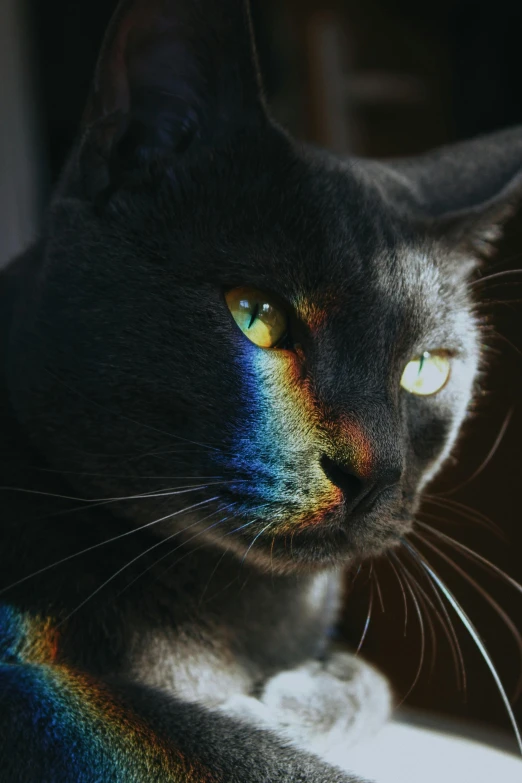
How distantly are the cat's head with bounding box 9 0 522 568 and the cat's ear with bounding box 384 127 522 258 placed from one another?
0.20 feet

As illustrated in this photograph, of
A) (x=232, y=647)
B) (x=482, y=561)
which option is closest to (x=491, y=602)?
(x=482, y=561)

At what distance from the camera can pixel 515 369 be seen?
0.83m

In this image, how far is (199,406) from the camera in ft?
2.00

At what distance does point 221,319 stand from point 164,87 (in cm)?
21

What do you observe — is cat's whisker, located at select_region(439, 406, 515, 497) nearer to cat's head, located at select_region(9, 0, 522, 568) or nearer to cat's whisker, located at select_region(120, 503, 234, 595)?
cat's head, located at select_region(9, 0, 522, 568)

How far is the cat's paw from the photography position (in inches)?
27.1

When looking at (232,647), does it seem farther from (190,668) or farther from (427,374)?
(427,374)

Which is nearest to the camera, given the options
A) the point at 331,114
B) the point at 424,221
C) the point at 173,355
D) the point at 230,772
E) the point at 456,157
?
the point at 230,772

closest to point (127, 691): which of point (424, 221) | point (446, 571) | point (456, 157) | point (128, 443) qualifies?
point (128, 443)

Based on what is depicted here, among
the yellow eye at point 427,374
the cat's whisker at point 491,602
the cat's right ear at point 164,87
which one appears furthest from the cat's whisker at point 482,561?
the cat's right ear at point 164,87

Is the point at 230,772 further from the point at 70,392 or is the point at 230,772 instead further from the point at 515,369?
the point at 515,369

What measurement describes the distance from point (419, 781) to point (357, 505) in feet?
0.72

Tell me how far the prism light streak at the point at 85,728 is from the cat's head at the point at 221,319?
0.14 meters

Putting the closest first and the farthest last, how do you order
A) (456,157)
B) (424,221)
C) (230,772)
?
(230,772), (424,221), (456,157)
